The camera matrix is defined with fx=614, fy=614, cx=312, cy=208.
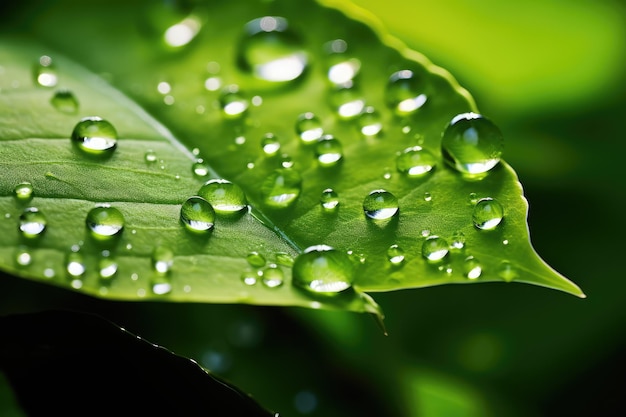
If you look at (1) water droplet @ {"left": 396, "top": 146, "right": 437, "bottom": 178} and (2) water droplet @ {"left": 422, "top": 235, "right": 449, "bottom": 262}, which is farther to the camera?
(1) water droplet @ {"left": 396, "top": 146, "right": 437, "bottom": 178}

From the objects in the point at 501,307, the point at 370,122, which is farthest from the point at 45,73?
the point at 501,307

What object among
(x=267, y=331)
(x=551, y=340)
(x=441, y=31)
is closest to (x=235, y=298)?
(x=267, y=331)

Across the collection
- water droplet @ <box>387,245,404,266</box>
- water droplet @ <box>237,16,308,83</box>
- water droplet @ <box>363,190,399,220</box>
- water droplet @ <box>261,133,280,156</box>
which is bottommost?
water droplet @ <box>387,245,404,266</box>

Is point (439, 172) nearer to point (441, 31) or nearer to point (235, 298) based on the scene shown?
point (235, 298)

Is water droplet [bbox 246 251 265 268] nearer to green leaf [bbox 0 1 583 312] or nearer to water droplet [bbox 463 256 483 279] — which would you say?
green leaf [bbox 0 1 583 312]

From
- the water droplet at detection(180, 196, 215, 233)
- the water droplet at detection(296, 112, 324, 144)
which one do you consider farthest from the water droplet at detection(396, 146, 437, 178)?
the water droplet at detection(180, 196, 215, 233)

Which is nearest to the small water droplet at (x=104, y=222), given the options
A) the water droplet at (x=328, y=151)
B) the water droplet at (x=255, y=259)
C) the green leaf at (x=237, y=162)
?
the green leaf at (x=237, y=162)

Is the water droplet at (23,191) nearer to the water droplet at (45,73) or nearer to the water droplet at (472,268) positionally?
the water droplet at (45,73)

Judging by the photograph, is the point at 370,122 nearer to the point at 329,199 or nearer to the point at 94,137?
the point at 329,199
